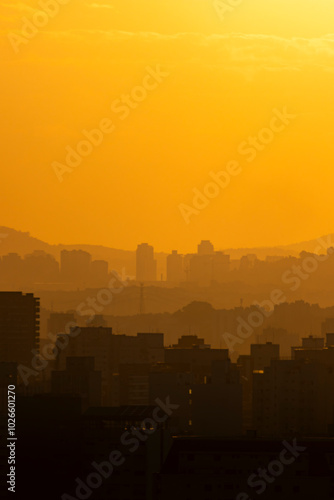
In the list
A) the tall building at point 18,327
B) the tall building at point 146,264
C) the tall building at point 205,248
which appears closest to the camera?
the tall building at point 18,327

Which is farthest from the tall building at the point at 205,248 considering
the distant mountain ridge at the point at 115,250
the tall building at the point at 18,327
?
the tall building at the point at 18,327

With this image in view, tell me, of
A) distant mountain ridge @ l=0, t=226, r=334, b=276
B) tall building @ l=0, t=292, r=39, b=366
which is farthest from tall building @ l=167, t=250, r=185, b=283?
tall building @ l=0, t=292, r=39, b=366

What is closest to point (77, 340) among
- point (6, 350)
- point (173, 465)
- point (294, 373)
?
point (6, 350)

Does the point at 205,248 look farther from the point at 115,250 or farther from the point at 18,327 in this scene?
the point at 18,327

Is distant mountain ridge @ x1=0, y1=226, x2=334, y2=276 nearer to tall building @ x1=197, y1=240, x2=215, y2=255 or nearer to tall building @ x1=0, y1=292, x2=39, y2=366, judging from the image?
tall building @ x1=197, y1=240, x2=215, y2=255

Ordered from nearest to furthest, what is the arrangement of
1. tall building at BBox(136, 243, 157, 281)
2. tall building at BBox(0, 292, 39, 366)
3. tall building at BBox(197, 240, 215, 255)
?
tall building at BBox(0, 292, 39, 366) < tall building at BBox(197, 240, 215, 255) < tall building at BBox(136, 243, 157, 281)

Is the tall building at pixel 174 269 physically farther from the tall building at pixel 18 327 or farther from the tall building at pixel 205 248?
the tall building at pixel 18 327
